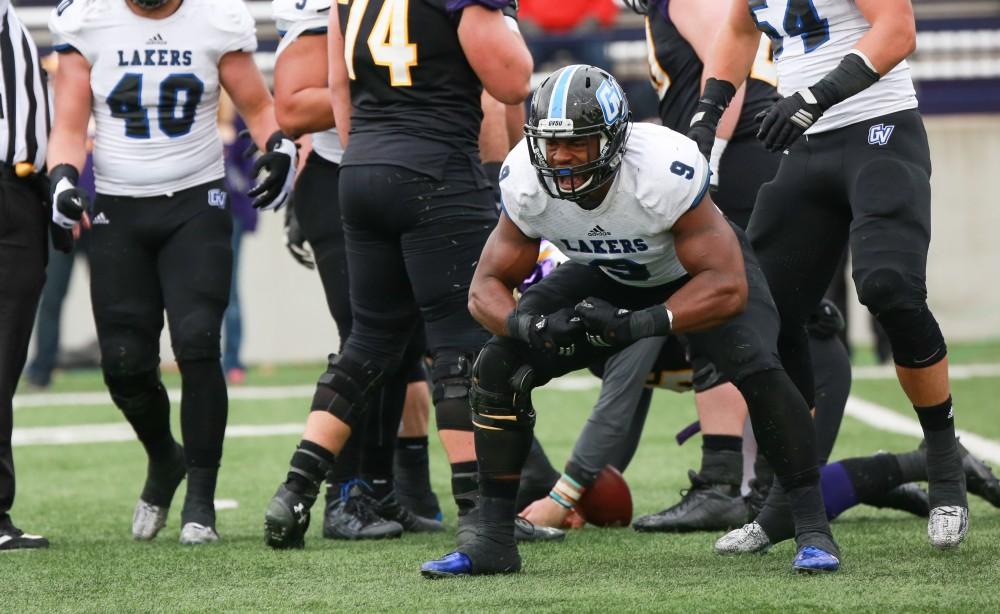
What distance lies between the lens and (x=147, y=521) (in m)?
5.18

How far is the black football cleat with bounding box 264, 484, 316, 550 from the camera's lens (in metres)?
4.62

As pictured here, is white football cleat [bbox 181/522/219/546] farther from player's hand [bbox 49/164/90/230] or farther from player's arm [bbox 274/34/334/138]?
player's arm [bbox 274/34/334/138]

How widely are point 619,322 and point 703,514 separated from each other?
4.41 feet

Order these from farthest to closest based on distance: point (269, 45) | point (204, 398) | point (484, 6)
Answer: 1. point (269, 45)
2. point (204, 398)
3. point (484, 6)

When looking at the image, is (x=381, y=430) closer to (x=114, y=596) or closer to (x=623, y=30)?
(x=114, y=596)

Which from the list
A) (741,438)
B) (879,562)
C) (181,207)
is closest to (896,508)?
(741,438)

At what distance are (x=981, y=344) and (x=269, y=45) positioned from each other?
6401mm

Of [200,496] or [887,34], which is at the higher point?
[887,34]

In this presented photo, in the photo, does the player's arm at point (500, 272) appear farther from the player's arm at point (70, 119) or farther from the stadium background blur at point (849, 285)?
the stadium background blur at point (849, 285)

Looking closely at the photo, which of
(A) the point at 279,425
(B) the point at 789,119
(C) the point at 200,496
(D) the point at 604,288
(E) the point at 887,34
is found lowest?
(A) the point at 279,425

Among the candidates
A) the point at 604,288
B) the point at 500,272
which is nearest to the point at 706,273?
the point at 604,288

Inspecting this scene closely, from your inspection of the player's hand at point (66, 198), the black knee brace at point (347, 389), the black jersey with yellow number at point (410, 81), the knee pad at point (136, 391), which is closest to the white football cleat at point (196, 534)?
the knee pad at point (136, 391)

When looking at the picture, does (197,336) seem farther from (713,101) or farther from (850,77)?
(850,77)

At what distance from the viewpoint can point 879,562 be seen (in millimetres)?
4176
